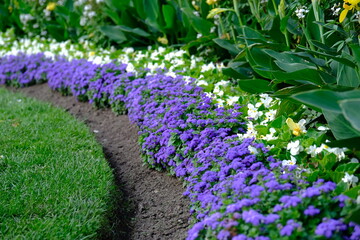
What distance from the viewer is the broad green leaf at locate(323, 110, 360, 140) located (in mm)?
2449

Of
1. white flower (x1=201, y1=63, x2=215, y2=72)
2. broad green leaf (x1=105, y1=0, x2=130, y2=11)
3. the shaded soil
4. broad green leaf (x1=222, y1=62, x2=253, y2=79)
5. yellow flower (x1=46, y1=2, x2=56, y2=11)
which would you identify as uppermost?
yellow flower (x1=46, y1=2, x2=56, y2=11)

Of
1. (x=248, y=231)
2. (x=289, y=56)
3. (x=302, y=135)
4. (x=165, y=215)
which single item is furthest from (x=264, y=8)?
(x=248, y=231)

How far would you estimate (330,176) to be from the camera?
239 cm

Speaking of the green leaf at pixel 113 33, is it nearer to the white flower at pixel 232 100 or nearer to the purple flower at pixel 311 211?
the white flower at pixel 232 100

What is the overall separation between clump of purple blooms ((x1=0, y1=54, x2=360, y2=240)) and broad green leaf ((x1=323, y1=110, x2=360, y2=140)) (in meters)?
0.29

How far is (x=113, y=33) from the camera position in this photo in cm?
617

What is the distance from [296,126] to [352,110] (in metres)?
0.87

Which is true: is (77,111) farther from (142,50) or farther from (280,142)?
(280,142)

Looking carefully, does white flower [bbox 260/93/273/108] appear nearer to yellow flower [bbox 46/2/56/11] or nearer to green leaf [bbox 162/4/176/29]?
green leaf [bbox 162/4/176/29]

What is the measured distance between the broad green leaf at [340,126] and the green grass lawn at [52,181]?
4.43 feet

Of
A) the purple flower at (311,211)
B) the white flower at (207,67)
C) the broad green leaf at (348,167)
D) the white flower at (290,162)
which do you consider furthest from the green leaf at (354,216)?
the white flower at (207,67)

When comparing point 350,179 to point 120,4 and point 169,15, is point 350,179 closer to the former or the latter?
point 169,15

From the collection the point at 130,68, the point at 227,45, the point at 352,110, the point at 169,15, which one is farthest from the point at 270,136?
the point at 169,15

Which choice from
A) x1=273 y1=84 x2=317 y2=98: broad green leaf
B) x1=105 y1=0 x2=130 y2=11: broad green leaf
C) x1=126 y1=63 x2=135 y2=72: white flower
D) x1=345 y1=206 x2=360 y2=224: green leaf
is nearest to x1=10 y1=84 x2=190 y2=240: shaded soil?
x1=126 y1=63 x2=135 y2=72: white flower
